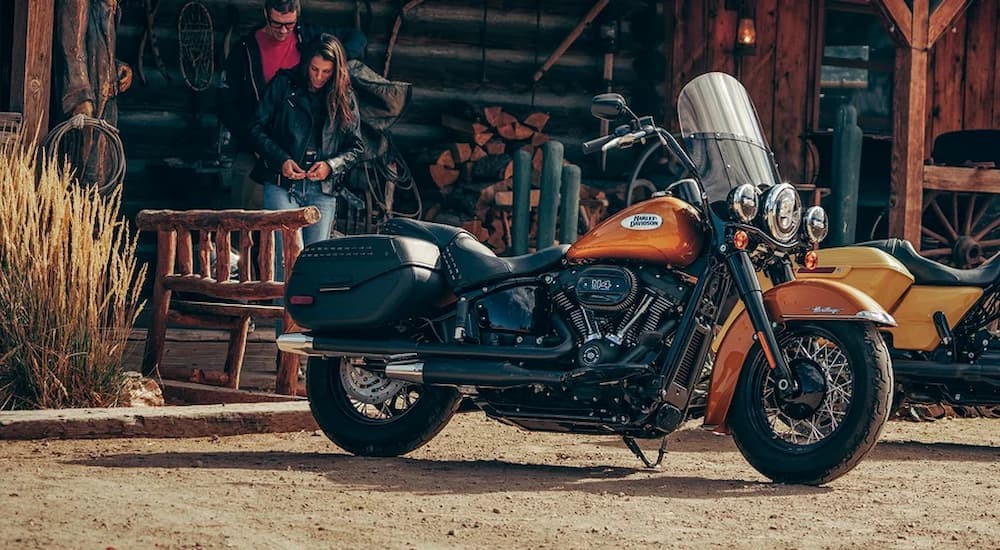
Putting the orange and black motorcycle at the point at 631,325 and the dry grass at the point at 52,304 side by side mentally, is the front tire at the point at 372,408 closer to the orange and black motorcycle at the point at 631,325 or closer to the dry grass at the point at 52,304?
the orange and black motorcycle at the point at 631,325

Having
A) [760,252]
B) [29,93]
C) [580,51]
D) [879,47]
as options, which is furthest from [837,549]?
[879,47]

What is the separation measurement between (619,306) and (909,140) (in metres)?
5.47

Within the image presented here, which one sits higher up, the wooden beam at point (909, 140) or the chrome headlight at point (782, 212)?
the wooden beam at point (909, 140)

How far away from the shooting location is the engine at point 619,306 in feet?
22.1

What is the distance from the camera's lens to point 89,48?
10.3m

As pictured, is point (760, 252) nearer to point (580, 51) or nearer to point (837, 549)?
point (837, 549)

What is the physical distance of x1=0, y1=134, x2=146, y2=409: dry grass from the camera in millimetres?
7844

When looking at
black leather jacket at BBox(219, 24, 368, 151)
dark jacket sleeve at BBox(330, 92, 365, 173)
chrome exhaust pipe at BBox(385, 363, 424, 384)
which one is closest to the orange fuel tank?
chrome exhaust pipe at BBox(385, 363, 424, 384)

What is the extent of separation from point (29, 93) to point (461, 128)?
437 cm

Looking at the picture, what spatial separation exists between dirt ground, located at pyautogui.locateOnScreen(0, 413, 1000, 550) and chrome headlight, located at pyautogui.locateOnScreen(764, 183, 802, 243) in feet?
3.29

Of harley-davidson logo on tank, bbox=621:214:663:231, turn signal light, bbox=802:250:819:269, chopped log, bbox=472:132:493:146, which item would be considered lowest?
turn signal light, bbox=802:250:819:269

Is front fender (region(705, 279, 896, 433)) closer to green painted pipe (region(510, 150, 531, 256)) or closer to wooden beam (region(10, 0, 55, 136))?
wooden beam (region(10, 0, 55, 136))

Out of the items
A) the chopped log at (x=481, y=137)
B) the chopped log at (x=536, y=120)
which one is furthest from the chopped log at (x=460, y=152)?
the chopped log at (x=536, y=120)

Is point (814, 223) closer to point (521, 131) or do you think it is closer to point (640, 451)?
point (640, 451)
